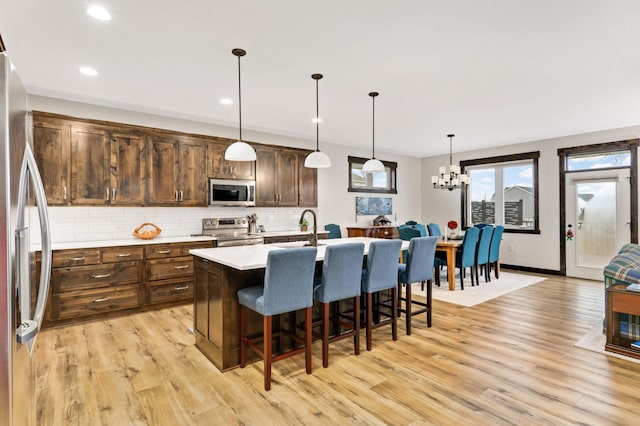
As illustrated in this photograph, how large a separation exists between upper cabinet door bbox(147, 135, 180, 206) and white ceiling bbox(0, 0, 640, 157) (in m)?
0.46

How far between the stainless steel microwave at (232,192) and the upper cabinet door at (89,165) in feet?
4.60

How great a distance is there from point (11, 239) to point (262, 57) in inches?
101

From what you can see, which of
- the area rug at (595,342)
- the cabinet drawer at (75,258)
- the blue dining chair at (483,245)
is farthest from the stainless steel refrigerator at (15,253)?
the blue dining chair at (483,245)

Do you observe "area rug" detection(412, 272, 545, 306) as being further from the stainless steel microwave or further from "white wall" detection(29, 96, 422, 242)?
the stainless steel microwave

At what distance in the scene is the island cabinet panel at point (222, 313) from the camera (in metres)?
2.78

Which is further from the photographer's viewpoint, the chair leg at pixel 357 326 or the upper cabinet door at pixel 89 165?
the upper cabinet door at pixel 89 165

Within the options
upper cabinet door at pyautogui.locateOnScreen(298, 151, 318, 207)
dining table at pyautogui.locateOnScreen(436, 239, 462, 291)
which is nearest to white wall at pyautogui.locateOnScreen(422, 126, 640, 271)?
dining table at pyautogui.locateOnScreen(436, 239, 462, 291)

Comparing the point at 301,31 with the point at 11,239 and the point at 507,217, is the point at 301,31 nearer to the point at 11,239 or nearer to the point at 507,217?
the point at 11,239

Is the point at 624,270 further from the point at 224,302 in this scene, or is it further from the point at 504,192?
the point at 504,192

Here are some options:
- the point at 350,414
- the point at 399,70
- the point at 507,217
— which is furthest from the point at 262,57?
the point at 507,217

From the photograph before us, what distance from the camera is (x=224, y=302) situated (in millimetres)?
2766

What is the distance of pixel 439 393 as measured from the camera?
2.43 metres

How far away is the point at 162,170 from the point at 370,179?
4514 millimetres

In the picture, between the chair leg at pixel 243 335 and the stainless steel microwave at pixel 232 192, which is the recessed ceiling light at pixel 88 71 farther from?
the chair leg at pixel 243 335
